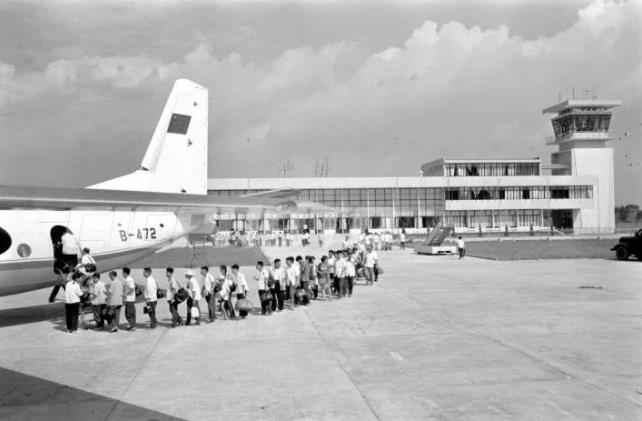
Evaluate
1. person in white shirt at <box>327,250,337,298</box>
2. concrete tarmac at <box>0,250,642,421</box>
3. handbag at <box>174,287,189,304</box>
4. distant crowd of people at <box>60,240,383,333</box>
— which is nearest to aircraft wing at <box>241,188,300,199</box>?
distant crowd of people at <box>60,240,383,333</box>

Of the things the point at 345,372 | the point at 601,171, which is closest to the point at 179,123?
the point at 345,372

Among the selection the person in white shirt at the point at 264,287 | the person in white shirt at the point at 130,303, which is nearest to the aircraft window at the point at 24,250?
the person in white shirt at the point at 130,303

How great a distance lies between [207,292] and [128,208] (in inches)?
124

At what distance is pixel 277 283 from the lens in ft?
57.9

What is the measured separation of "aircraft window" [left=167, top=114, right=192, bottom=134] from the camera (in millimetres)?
22547

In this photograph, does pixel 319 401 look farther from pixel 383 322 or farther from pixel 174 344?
pixel 383 322

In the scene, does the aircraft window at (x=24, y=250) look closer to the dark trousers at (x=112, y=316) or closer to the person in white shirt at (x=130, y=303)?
the dark trousers at (x=112, y=316)

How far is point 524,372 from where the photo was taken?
34.1 ft

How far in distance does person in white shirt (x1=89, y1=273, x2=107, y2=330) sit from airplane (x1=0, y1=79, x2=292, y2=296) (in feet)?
6.66

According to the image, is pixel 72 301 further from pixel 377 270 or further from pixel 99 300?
pixel 377 270

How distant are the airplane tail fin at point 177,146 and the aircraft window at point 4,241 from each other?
631cm

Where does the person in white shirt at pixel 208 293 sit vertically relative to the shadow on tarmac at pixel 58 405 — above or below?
above

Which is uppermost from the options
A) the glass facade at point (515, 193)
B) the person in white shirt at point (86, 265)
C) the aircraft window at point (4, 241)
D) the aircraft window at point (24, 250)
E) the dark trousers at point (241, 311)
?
the glass facade at point (515, 193)

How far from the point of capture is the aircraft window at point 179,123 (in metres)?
22.5
